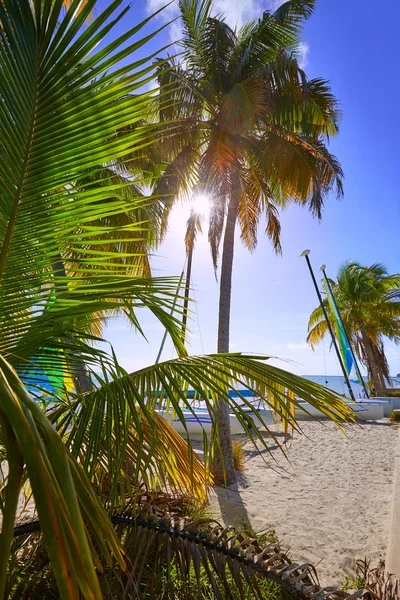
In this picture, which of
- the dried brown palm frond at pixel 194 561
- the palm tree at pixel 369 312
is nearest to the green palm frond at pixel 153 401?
the dried brown palm frond at pixel 194 561

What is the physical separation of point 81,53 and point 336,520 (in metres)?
5.41

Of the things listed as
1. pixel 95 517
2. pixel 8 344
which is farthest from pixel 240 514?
pixel 95 517

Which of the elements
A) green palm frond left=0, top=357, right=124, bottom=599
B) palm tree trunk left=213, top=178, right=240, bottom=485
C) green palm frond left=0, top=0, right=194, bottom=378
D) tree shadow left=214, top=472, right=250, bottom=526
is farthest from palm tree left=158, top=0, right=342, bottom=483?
green palm frond left=0, top=357, right=124, bottom=599

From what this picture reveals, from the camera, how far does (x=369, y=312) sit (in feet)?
88.7

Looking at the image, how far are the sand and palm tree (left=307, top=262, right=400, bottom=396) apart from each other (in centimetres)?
1860

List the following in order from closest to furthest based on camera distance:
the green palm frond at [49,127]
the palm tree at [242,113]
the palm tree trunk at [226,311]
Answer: the green palm frond at [49,127] → the palm tree trunk at [226,311] → the palm tree at [242,113]

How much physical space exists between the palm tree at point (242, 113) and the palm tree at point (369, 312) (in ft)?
63.2

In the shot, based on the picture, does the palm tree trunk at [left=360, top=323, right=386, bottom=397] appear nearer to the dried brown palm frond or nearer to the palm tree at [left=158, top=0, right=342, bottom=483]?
the palm tree at [left=158, top=0, right=342, bottom=483]

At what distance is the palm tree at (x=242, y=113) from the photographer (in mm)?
7965

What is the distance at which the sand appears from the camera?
3879 mm

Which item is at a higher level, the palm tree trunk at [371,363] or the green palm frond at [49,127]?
the green palm frond at [49,127]

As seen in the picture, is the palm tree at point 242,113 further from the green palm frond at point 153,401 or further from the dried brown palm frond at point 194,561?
the green palm frond at point 153,401

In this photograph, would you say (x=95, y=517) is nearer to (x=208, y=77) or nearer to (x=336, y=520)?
(x=336, y=520)

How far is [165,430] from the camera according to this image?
222 centimetres
